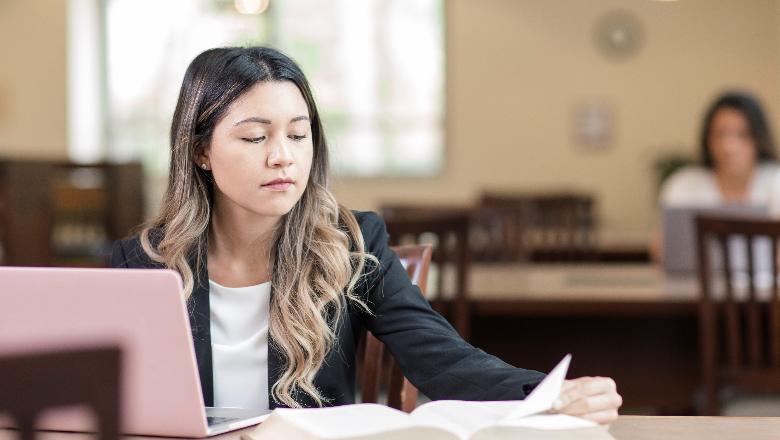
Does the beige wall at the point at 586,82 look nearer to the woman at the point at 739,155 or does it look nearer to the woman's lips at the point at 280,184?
the woman at the point at 739,155

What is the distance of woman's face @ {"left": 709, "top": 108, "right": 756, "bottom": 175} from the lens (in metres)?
3.80

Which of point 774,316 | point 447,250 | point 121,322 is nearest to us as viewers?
point 121,322

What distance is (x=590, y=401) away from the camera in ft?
3.56

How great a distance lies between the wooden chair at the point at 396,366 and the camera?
1.60 meters

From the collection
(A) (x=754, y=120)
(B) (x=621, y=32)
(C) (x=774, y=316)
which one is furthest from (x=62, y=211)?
(B) (x=621, y=32)

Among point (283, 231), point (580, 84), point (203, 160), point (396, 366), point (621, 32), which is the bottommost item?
point (396, 366)

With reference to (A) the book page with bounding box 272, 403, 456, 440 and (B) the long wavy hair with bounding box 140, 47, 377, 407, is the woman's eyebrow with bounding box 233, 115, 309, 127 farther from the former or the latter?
(A) the book page with bounding box 272, 403, 456, 440

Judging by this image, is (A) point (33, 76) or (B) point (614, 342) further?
(A) point (33, 76)

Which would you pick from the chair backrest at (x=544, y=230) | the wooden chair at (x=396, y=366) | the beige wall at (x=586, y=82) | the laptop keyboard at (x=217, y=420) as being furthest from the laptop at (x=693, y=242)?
the beige wall at (x=586, y=82)

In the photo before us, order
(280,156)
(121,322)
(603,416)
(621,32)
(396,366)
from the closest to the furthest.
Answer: (121,322) < (603,416) < (280,156) < (396,366) < (621,32)

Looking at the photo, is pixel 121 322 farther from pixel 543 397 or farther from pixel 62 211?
pixel 62 211

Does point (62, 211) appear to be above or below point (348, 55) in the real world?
below

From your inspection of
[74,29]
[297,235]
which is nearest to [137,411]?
[297,235]

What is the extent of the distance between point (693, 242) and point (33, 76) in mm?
7046
